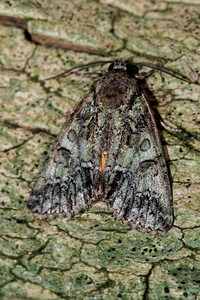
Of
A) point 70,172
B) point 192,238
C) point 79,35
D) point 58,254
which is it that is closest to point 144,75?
point 79,35

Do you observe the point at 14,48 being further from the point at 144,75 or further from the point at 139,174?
the point at 139,174

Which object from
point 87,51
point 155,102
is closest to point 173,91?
point 155,102

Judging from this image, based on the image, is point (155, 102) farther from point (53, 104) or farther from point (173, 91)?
point (53, 104)

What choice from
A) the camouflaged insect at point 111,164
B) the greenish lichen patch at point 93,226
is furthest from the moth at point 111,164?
the greenish lichen patch at point 93,226

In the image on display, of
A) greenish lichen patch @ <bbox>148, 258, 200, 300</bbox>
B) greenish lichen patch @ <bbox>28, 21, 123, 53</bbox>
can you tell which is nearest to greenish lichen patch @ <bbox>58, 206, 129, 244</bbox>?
greenish lichen patch @ <bbox>148, 258, 200, 300</bbox>

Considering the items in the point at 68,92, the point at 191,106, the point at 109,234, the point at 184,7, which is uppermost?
the point at 184,7

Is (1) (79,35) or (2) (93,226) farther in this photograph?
(1) (79,35)

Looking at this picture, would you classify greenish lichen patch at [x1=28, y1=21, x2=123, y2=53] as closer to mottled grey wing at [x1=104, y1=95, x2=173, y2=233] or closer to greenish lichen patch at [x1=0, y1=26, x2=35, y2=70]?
greenish lichen patch at [x1=0, y1=26, x2=35, y2=70]

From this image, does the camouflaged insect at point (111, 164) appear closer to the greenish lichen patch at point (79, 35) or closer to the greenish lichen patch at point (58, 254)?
the greenish lichen patch at point (58, 254)
